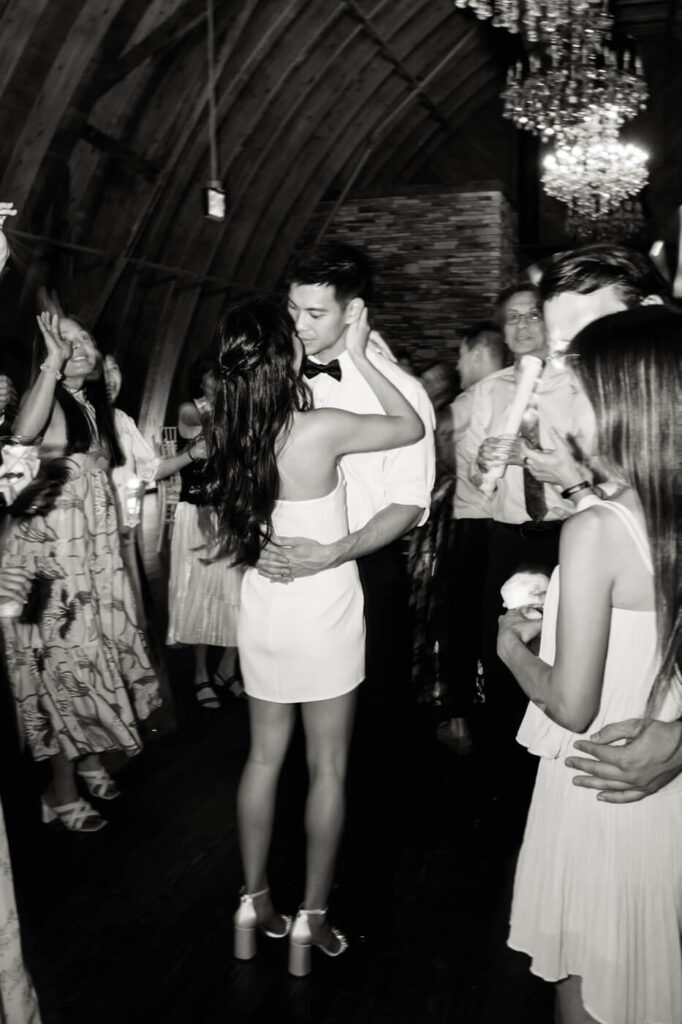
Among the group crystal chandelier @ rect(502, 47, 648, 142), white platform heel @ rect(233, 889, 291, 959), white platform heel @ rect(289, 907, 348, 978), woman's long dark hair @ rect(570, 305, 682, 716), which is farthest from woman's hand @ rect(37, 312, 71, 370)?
crystal chandelier @ rect(502, 47, 648, 142)

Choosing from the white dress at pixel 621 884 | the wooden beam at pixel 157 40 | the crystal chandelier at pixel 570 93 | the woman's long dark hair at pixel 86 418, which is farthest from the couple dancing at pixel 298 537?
the crystal chandelier at pixel 570 93

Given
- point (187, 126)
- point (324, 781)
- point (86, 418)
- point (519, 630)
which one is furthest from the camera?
point (187, 126)

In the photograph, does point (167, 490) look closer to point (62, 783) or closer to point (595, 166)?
point (595, 166)

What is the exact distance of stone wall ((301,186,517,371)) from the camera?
10.2 m

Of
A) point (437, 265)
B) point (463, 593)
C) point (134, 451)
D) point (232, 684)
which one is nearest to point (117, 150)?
point (437, 265)

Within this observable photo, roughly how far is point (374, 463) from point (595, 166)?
8.60 meters

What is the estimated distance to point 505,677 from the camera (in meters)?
3.22

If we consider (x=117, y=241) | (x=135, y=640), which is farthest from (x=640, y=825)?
(x=117, y=241)

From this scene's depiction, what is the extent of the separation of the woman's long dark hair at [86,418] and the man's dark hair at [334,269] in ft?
3.89

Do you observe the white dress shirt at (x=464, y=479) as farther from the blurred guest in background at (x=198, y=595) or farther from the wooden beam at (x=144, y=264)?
the wooden beam at (x=144, y=264)

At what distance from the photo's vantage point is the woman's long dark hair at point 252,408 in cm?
219

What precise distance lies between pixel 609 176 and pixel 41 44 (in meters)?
6.14

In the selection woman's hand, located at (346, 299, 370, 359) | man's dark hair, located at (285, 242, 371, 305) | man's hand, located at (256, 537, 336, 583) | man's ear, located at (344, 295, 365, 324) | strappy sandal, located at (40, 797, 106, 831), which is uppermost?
man's dark hair, located at (285, 242, 371, 305)

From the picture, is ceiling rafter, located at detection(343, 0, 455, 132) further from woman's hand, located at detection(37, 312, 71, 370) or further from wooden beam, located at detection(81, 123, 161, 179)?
woman's hand, located at detection(37, 312, 71, 370)
